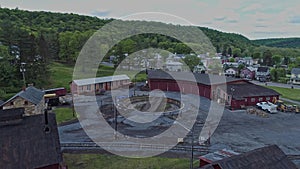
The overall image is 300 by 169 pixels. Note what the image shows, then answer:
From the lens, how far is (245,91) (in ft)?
125

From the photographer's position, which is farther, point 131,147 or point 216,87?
point 216,87

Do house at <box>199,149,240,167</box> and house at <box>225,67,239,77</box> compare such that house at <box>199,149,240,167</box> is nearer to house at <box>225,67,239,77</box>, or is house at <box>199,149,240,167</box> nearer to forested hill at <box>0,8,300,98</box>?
forested hill at <box>0,8,300,98</box>

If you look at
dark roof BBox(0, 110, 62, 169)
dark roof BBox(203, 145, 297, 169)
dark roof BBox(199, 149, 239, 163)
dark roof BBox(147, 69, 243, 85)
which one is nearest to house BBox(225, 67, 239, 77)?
dark roof BBox(147, 69, 243, 85)

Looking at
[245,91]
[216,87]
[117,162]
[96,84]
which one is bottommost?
[117,162]

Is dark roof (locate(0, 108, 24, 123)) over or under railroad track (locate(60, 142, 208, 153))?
over

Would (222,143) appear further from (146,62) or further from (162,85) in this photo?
(146,62)

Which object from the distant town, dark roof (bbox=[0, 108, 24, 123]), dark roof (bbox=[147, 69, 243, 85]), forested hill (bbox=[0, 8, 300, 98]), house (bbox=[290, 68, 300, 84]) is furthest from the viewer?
house (bbox=[290, 68, 300, 84])

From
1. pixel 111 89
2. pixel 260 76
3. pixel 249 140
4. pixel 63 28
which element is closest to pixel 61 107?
pixel 111 89

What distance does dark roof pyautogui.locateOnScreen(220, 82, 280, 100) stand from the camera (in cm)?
3647

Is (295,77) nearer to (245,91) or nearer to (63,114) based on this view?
(245,91)

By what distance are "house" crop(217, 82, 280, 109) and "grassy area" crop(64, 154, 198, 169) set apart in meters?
19.2

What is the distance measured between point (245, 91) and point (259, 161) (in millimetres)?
27123

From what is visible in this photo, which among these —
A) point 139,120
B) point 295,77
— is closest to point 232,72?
point 295,77

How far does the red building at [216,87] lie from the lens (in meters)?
36.4
